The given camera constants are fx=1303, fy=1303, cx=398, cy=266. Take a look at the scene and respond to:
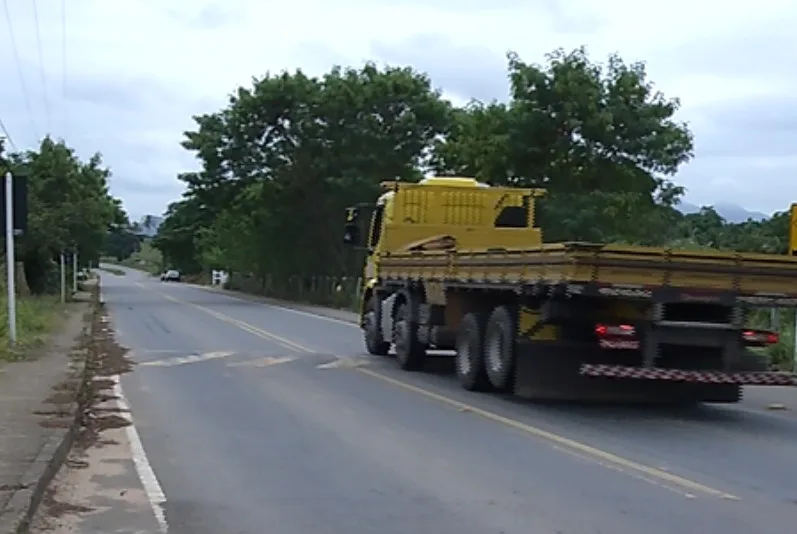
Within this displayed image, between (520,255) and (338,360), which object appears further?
(338,360)

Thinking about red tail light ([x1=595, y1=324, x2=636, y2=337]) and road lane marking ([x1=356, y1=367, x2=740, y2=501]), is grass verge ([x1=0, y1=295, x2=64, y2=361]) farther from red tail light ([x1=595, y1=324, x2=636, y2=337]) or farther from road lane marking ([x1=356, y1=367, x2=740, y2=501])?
red tail light ([x1=595, y1=324, x2=636, y2=337])

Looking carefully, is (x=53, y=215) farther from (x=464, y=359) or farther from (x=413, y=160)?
(x=464, y=359)

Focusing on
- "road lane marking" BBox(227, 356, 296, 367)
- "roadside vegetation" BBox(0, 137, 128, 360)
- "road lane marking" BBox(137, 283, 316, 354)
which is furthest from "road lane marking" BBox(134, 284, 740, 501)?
"roadside vegetation" BBox(0, 137, 128, 360)

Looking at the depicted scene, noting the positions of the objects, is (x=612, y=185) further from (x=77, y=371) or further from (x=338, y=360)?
(x=77, y=371)

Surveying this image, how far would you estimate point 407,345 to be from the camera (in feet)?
65.4

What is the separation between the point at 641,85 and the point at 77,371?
18.7 m

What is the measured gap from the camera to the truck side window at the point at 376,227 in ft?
74.1

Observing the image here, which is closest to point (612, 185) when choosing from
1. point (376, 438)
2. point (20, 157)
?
point (376, 438)

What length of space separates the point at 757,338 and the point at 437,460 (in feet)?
16.3

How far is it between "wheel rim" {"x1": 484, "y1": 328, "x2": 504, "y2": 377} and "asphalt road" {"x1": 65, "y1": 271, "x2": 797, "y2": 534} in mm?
393

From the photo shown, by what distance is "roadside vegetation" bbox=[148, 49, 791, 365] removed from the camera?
31.3m

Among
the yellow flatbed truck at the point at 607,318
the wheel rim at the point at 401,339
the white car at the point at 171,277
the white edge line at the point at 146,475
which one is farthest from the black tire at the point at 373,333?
the white car at the point at 171,277

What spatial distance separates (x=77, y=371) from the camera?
18.2 metres

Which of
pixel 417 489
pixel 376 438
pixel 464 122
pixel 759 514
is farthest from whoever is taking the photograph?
pixel 464 122
